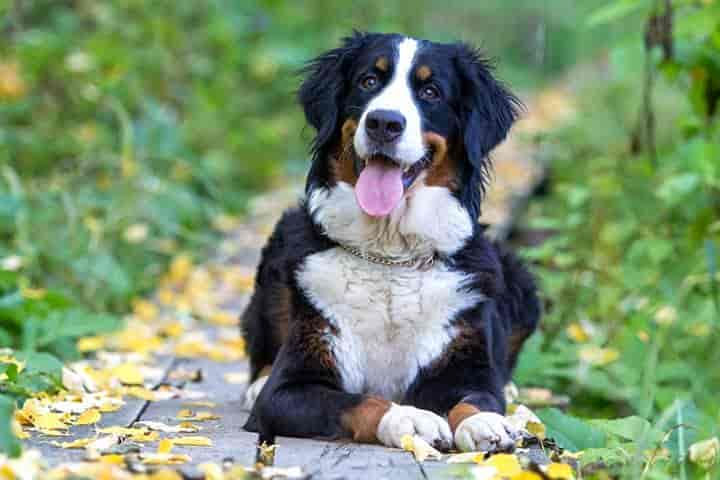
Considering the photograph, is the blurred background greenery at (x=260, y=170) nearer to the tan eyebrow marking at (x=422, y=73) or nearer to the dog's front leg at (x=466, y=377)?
the dog's front leg at (x=466, y=377)

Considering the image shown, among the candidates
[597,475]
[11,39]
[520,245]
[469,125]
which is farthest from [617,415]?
[11,39]

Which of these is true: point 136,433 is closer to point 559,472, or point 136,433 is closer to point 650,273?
point 559,472

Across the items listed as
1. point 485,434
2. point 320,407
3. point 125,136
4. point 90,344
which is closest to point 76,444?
point 320,407

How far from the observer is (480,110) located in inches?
171

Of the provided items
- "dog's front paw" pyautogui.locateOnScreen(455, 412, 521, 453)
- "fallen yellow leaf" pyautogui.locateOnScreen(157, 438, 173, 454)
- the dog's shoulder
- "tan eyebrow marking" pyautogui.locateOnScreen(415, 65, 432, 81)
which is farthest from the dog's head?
"fallen yellow leaf" pyautogui.locateOnScreen(157, 438, 173, 454)

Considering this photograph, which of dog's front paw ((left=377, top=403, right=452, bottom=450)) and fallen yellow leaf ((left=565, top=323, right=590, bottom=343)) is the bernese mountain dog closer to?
dog's front paw ((left=377, top=403, right=452, bottom=450))

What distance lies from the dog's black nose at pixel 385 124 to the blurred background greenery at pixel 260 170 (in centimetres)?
95

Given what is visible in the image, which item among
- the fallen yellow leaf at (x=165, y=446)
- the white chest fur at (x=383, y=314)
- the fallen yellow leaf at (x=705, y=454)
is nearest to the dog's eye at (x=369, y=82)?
the white chest fur at (x=383, y=314)

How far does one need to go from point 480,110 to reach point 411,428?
1311 mm

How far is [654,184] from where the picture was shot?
739 cm

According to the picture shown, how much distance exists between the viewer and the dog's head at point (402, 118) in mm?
4035

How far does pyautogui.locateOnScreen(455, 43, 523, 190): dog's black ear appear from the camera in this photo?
169 inches

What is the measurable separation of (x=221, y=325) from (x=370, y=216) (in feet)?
8.25

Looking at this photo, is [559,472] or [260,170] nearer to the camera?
[559,472]
